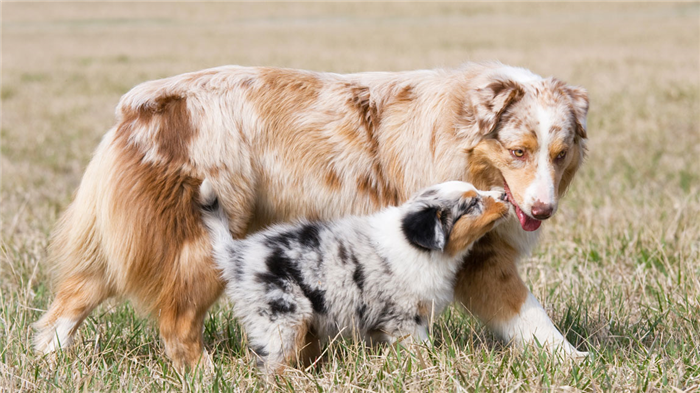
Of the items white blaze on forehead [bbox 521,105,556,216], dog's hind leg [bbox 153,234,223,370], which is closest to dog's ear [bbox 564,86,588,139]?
white blaze on forehead [bbox 521,105,556,216]

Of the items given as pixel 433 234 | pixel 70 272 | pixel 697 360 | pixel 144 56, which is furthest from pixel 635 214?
pixel 144 56

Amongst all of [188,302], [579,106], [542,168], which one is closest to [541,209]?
[542,168]

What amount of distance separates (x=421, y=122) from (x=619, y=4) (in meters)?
48.2

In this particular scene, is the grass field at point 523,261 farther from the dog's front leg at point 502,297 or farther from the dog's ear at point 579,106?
the dog's ear at point 579,106

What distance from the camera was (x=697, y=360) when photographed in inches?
141

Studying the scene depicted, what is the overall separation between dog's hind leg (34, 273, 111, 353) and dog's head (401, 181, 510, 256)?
1681 millimetres

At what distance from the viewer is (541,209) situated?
354 cm

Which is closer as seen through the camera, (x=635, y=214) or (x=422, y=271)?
(x=422, y=271)

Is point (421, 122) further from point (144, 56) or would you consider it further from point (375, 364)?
point (144, 56)

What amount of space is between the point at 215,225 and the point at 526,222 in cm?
157

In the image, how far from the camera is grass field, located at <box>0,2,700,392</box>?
3.44 metres

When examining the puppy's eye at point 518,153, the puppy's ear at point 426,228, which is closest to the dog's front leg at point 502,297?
the puppy's ear at point 426,228

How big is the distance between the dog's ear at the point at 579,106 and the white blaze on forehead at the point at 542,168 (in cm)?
20

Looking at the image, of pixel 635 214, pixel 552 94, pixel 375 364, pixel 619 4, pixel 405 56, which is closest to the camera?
pixel 375 364
